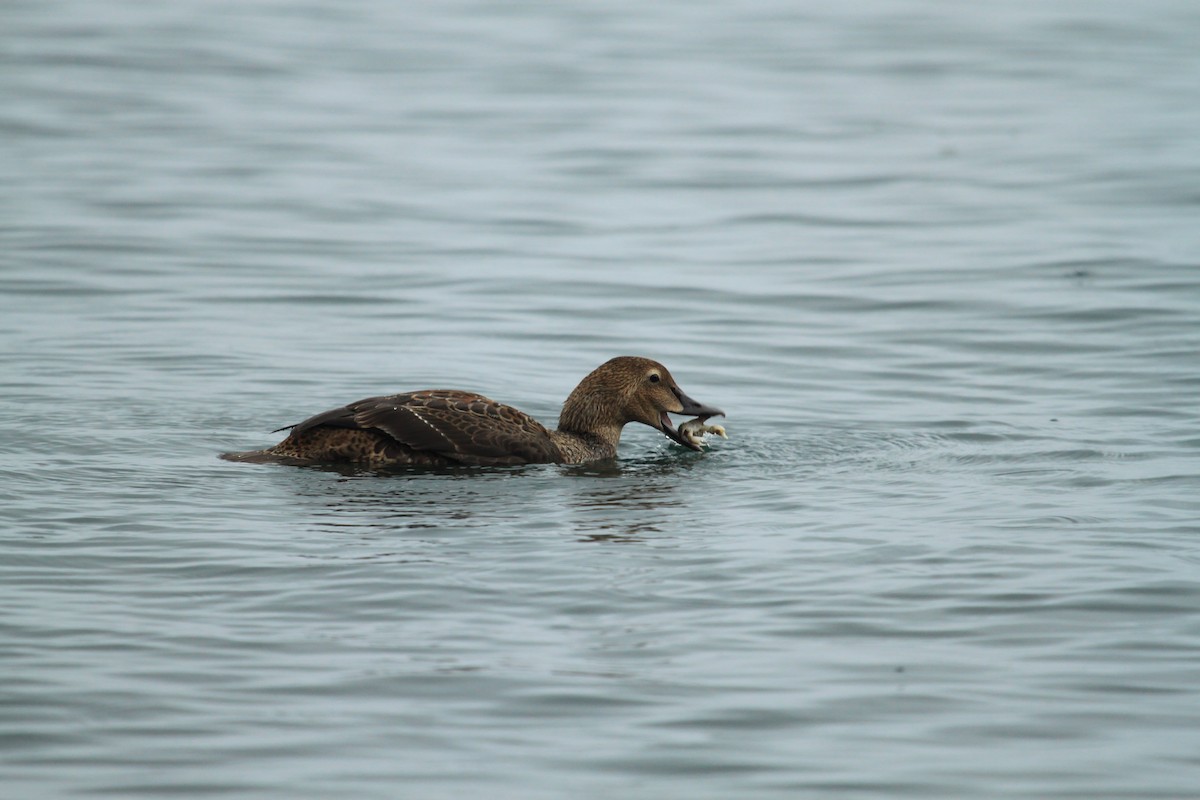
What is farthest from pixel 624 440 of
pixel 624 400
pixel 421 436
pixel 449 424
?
pixel 421 436

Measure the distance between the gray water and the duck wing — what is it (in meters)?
0.30

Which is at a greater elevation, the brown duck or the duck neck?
the brown duck

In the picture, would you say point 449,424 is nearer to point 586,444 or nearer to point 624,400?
point 586,444

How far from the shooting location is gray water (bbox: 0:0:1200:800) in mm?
6473

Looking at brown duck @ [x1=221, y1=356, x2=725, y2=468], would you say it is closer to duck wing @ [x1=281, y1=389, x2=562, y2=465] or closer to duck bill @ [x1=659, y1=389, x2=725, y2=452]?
duck wing @ [x1=281, y1=389, x2=562, y2=465]

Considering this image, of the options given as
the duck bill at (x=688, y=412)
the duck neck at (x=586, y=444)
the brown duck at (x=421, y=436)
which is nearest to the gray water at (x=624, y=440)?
the duck bill at (x=688, y=412)

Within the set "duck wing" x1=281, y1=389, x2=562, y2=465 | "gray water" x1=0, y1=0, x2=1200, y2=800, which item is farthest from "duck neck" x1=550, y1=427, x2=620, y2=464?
"gray water" x1=0, y1=0, x2=1200, y2=800

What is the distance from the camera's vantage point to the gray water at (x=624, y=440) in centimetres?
647

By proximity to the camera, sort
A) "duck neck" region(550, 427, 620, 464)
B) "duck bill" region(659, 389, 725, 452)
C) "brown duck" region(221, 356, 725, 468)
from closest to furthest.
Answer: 1. "brown duck" region(221, 356, 725, 468)
2. "duck neck" region(550, 427, 620, 464)
3. "duck bill" region(659, 389, 725, 452)

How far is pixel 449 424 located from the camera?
10352mm

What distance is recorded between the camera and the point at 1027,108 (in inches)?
1022

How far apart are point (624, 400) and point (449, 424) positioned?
140 cm

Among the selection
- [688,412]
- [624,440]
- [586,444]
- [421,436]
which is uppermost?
[421,436]

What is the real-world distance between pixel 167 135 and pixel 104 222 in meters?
5.08
